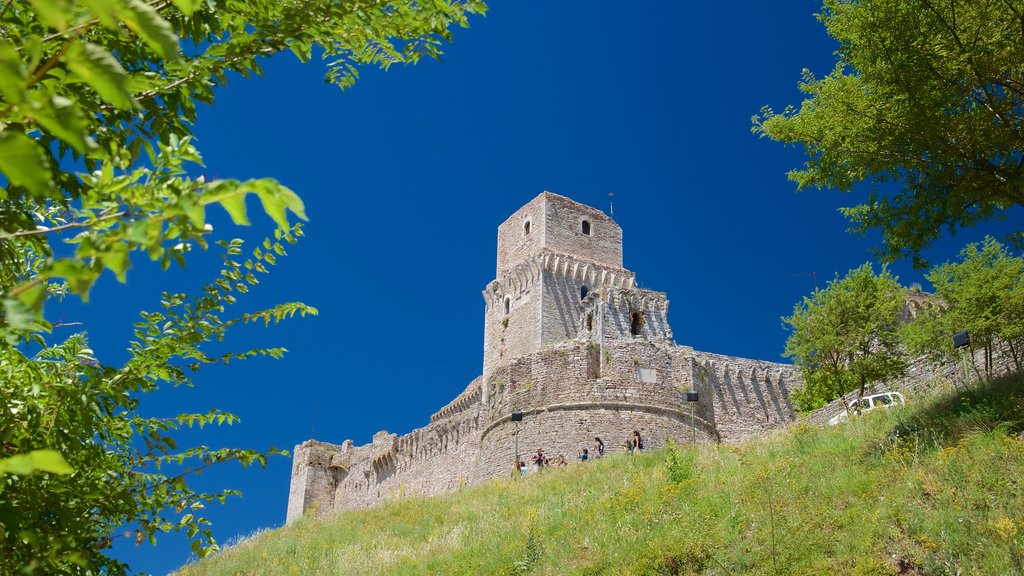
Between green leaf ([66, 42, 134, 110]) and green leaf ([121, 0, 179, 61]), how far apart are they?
12 cm

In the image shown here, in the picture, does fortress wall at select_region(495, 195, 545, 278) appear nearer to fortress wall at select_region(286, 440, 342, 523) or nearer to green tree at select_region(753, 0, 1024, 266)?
fortress wall at select_region(286, 440, 342, 523)

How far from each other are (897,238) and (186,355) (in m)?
11.3

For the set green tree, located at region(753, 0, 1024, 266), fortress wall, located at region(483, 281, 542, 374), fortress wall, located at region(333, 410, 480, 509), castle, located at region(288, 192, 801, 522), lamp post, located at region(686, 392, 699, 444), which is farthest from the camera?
fortress wall, located at region(483, 281, 542, 374)

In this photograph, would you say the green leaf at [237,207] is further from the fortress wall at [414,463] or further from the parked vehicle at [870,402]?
the fortress wall at [414,463]

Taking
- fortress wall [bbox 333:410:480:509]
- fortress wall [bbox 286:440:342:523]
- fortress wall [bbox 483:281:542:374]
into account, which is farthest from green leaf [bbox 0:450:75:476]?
fortress wall [bbox 286:440:342:523]

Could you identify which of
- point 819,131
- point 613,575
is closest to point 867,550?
point 613,575

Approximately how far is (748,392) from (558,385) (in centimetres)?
2018

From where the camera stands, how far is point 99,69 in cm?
238

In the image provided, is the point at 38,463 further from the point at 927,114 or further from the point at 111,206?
the point at 927,114

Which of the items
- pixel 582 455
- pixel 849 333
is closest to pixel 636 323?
pixel 849 333

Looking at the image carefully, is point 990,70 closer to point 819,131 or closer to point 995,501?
point 819,131

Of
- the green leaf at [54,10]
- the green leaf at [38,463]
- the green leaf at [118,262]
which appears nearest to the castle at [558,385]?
the green leaf at [118,262]

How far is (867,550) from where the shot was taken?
366 inches

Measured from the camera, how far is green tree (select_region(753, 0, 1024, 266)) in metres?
12.2
